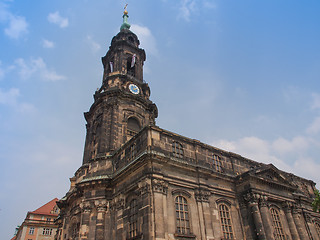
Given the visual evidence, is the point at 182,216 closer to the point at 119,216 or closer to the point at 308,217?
the point at 119,216

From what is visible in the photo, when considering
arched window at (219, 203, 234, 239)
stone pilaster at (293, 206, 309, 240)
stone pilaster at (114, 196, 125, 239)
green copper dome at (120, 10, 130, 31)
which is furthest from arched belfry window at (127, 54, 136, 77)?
stone pilaster at (293, 206, 309, 240)

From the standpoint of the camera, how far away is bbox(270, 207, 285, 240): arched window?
22.6 metres

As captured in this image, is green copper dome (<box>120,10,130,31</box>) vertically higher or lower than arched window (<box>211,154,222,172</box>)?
higher

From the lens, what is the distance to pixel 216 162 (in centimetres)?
2386

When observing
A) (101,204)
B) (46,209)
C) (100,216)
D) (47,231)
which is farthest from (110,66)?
A: (47,231)

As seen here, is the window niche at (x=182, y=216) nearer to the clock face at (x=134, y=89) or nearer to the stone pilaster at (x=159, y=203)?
the stone pilaster at (x=159, y=203)

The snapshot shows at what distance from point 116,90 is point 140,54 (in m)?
9.70

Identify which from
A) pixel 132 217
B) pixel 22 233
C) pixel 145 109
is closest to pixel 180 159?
pixel 132 217

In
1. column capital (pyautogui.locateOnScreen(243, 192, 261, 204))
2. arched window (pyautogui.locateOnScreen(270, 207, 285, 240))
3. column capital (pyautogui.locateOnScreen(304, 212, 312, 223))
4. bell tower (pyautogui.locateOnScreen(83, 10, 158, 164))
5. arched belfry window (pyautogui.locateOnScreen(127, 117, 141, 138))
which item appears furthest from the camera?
arched belfry window (pyautogui.locateOnScreen(127, 117, 141, 138))

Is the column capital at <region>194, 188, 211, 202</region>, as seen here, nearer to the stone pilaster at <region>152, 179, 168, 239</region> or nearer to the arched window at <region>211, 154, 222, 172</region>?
the stone pilaster at <region>152, 179, 168, 239</region>

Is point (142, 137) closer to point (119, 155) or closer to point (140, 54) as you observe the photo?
point (119, 155)

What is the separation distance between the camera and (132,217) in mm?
19578

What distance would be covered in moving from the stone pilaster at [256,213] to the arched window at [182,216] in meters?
5.83

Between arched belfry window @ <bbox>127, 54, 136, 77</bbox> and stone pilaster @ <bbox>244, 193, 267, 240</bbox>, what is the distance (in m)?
20.4
